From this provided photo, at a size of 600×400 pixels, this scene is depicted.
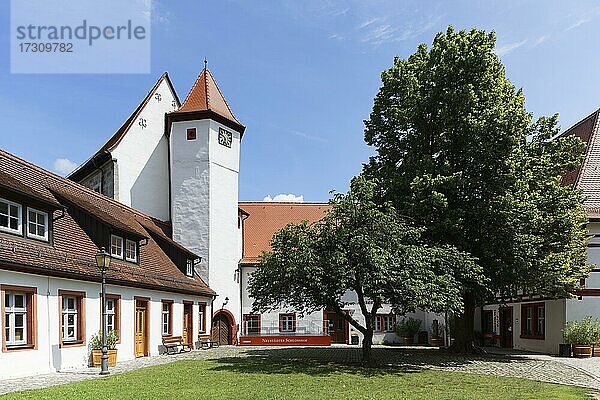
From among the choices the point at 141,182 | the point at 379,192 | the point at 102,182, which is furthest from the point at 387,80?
the point at 102,182

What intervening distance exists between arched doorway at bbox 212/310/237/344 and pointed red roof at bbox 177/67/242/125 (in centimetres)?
1136

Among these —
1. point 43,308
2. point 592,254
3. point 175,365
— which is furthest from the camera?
point 592,254

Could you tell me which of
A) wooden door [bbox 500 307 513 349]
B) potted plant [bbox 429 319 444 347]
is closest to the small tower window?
potted plant [bbox 429 319 444 347]

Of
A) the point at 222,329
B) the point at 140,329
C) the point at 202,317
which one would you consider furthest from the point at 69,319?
the point at 222,329

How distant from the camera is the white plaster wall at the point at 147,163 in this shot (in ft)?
112

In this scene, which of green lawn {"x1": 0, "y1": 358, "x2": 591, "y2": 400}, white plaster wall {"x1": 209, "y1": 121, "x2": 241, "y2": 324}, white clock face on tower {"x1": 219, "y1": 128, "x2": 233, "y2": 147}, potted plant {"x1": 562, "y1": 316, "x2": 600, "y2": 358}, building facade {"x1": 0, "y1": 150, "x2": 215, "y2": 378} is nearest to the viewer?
green lawn {"x1": 0, "y1": 358, "x2": 591, "y2": 400}

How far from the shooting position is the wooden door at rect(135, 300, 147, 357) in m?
23.3

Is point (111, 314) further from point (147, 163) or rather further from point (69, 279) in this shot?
point (147, 163)

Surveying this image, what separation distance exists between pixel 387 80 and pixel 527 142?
642 cm

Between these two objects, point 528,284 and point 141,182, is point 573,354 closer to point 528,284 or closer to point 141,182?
point 528,284

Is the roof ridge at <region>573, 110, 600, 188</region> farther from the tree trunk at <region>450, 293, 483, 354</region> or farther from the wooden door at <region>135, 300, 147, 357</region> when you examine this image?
the wooden door at <region>135, 300, 147, 357</region>

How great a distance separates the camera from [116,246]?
2256 cm

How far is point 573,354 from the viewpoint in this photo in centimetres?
2403

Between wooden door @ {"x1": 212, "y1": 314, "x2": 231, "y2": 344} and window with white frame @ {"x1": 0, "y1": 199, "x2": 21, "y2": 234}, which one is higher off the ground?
window with white frame @ {"x1": 0, "y1": 199, "x2": 21, "y2": 234}
